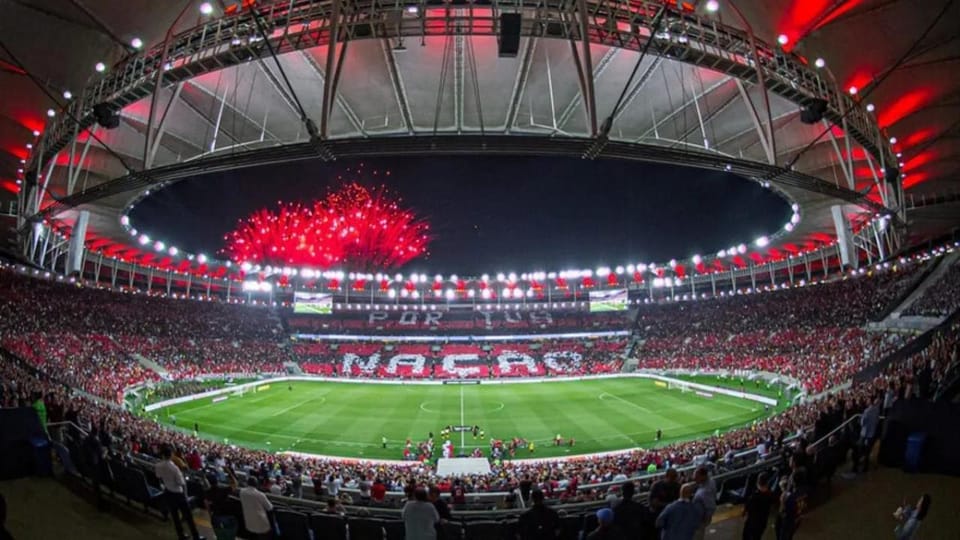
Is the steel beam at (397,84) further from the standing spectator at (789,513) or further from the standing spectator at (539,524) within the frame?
the standing spectator at (789,513)

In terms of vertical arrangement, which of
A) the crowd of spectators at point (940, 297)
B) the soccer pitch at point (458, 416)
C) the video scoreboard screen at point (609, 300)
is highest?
the video scoreboard screen at point (609, 300)

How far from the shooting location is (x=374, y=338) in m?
76.1

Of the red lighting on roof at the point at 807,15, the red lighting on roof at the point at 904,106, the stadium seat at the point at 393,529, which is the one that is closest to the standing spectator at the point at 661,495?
the stadium seat at the point at 393,529

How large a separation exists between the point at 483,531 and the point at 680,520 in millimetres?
3043

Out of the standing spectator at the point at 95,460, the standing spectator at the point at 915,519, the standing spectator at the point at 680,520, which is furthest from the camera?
the standing spectator at the point at 95,460

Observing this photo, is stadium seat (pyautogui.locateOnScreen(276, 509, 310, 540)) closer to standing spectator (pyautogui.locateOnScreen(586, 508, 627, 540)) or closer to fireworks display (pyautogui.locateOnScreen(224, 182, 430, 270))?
standing spectator (pyautogui.locateOnScreen(586, 508, 627, 540))

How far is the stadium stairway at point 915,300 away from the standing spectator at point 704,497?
37.2m

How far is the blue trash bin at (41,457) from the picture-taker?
10.8m

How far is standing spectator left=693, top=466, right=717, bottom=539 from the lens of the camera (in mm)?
6270

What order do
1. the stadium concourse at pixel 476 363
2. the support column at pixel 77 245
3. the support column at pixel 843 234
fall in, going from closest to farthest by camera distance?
the stadium concourse at pixel 476 363 → the support column at pixel 77 245 → the support column at pixel 843 234

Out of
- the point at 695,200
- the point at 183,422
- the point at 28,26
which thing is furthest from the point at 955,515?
the point at 695,200

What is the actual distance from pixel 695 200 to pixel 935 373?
36.7 m

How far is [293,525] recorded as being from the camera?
326 inches

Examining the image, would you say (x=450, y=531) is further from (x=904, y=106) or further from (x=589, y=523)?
(x=904, y=106)
